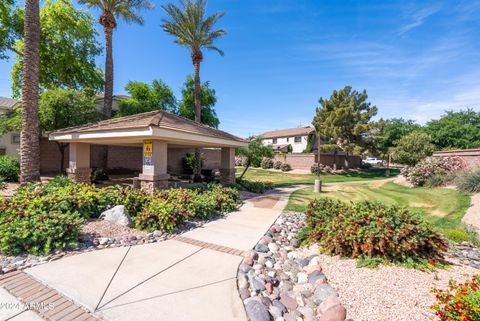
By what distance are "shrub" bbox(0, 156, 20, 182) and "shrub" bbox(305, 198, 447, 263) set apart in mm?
15991

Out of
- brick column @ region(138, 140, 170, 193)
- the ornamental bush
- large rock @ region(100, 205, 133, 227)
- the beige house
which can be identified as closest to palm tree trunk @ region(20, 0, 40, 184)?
the beige house

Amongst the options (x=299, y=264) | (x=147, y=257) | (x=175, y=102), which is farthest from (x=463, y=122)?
(x=147, y=257)

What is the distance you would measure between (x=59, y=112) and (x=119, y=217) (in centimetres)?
1120

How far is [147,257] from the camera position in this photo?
4.27 metres

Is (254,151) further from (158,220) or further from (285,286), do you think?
(285,286)

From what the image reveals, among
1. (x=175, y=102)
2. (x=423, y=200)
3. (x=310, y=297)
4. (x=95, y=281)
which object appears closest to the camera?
(x=310, y=297)

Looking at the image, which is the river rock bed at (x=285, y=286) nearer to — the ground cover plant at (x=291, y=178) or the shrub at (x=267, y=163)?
the ground cover plant at (x=291, y=178)

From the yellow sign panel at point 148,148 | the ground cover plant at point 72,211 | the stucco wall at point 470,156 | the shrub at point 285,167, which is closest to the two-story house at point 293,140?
the shrub at point 285,167

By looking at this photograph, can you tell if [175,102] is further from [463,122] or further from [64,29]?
[463,122]

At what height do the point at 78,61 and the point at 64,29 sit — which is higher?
the point at 64,29

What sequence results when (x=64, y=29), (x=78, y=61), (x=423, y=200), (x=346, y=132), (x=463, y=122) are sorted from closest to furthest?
(x=423, y=200), (x=64, y=29), (x=78, y=61), (x=346, y=132), (x=463, y=122)

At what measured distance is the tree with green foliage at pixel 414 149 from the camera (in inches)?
765

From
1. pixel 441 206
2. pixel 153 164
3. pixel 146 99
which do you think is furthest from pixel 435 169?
pixel 146 99

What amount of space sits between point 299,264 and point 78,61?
23929mm
